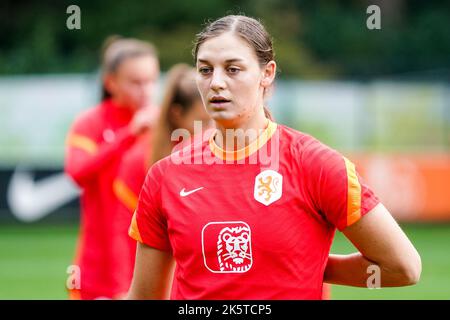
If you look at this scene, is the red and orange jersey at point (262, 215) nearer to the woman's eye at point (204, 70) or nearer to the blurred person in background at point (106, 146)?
the woman's eye at point (204, 70)

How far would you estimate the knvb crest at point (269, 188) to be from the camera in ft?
13.3

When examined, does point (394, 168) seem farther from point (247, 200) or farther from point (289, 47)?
point (247, 200)

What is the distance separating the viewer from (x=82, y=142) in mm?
7516

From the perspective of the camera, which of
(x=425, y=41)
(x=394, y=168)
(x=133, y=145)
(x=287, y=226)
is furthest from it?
(x=425, y=41)

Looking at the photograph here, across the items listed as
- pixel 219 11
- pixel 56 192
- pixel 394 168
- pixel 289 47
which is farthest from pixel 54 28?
pixel 394 168

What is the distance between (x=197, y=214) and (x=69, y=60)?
Result: 60.4ft

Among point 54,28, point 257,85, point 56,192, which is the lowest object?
point 56,192

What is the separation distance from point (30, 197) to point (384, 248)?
1472 centimetres

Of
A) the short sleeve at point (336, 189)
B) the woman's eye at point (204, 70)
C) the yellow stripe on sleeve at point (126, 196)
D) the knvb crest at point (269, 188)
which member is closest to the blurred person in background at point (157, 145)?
the yellow stripe on sleeve at point (126, 196)

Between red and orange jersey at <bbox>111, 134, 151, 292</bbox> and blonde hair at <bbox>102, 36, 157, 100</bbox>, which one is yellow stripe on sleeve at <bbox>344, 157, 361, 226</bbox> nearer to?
red and orange jersey at <bbox>111, 134, 151, 292</bbox>

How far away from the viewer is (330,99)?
18.9 meters

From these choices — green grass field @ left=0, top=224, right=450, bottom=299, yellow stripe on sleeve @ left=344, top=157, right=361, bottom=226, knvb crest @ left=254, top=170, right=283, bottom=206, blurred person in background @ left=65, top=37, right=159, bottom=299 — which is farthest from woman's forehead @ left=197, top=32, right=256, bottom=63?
green grass field @ left=0, top=224, right=450, bottom=299

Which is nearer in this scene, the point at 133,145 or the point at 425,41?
the point at 133,145

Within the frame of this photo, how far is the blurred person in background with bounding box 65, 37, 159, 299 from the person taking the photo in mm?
A: 6980
